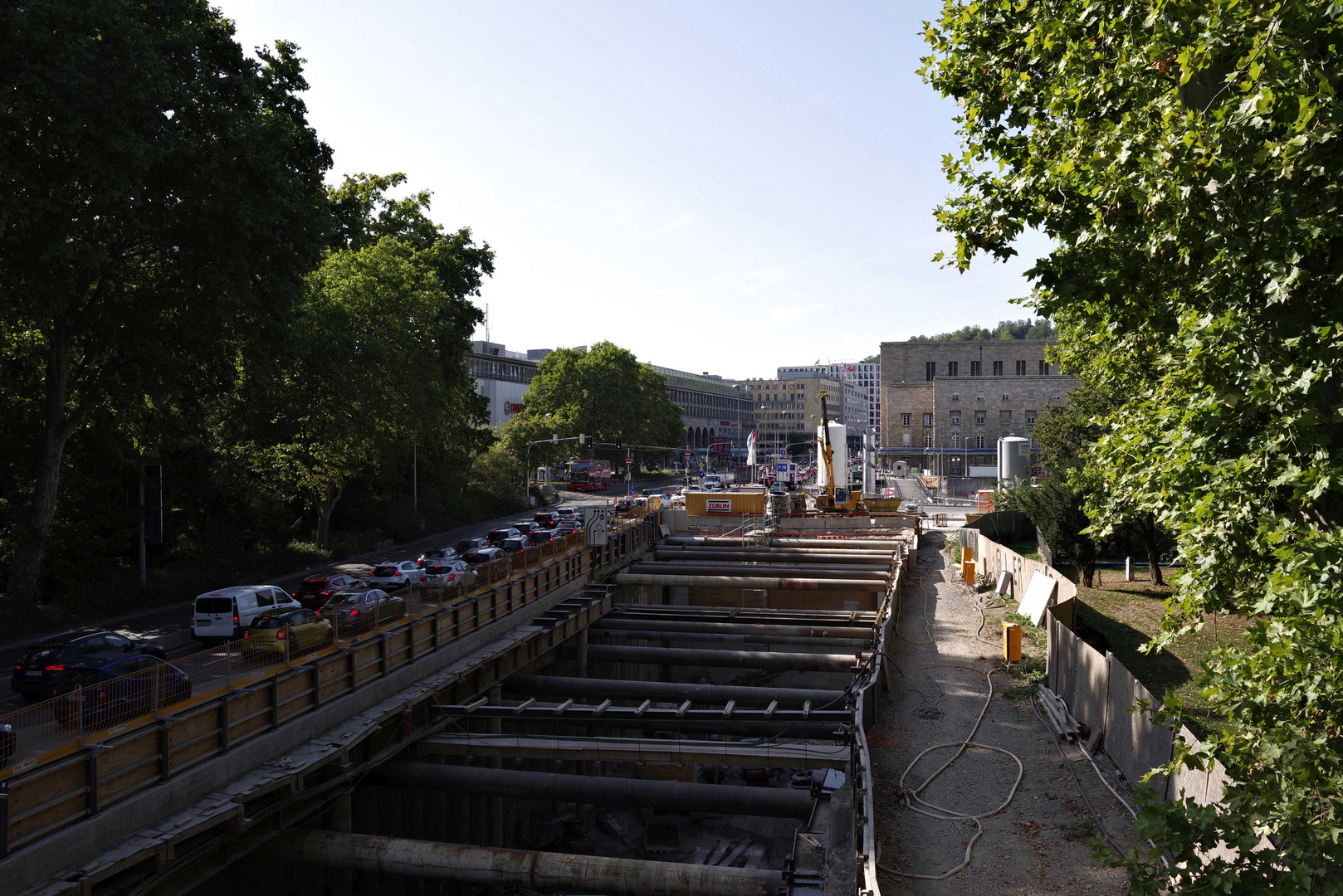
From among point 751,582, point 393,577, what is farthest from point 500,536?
point 751,582

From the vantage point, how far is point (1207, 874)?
7.93 meters

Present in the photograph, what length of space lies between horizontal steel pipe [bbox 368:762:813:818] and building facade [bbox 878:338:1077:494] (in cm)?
8480

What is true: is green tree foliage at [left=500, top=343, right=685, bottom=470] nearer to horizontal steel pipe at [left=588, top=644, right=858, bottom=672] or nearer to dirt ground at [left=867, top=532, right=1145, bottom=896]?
horizontal steel pipe at [left=588, top=644, right=858, bottom=672]

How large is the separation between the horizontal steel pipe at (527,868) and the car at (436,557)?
2375 centimetres

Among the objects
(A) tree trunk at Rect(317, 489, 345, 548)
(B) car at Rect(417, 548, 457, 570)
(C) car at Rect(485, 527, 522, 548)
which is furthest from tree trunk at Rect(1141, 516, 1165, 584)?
(A) tree trunk at Rect(317, 489, 345, 548)

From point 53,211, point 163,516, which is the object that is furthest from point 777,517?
point 53,211

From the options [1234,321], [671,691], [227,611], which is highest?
[1234,321]

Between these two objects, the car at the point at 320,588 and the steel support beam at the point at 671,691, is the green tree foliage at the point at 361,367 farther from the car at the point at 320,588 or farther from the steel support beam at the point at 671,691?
the steel support beam at the point at 671,691

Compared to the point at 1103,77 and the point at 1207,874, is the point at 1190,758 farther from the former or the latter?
the point at 1103,77

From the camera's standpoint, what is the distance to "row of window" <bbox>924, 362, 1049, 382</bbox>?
101438mm

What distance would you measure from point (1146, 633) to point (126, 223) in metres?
32.7

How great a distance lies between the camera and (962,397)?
10238cm

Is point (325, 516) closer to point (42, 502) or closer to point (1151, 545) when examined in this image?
point (42, 502)

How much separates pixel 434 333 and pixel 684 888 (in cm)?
3659
